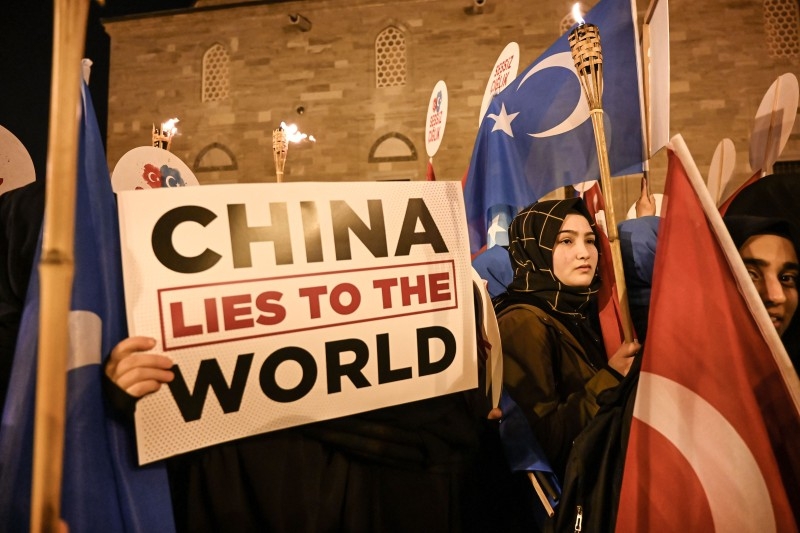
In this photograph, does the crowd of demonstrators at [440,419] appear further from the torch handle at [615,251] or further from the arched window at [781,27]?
the arched window at [781,27]

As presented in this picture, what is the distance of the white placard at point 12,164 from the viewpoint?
76.9 inches

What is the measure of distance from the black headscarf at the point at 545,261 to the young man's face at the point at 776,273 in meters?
0.59

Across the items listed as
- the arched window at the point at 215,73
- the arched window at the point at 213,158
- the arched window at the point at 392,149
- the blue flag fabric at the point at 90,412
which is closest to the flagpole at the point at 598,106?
the blue flag fabric at the point at 90,412

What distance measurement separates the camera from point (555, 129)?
2920 millimetres

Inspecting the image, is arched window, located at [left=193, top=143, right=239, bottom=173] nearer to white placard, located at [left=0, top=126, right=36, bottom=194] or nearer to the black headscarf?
white placard, located at [left=0, top=126, right=36, bottom=194]

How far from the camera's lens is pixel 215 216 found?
131cm

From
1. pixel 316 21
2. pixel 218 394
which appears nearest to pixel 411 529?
pixel 218 394

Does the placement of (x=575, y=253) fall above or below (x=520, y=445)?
above

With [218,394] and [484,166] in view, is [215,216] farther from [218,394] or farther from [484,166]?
[484,166]

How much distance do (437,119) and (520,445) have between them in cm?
459

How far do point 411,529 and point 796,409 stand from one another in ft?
4.10

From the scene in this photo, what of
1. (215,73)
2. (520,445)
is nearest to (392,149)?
(215,73)

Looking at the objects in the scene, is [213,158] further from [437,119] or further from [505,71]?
[505,71]

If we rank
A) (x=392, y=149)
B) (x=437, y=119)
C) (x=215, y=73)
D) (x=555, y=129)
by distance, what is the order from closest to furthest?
(x=555, y=129) < (x=437, y=119) < (x=392, y=149) < (x=215, y=73)
